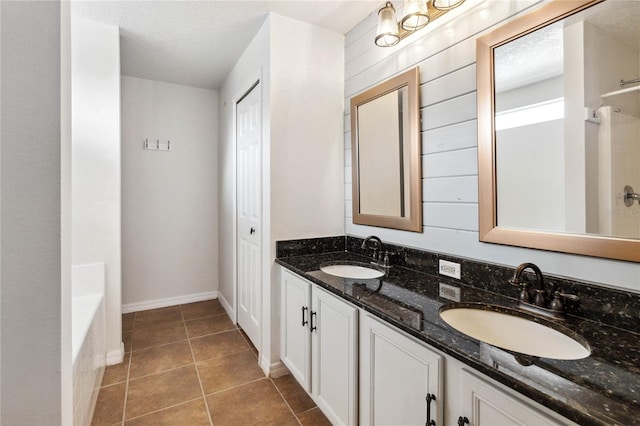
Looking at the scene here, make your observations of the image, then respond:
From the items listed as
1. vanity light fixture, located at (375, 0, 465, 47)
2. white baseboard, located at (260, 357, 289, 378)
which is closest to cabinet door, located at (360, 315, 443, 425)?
white baseboard, located at (260, 357, 289, 378)

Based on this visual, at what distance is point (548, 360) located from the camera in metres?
0.79

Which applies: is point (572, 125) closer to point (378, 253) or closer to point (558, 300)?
point (558, 300)

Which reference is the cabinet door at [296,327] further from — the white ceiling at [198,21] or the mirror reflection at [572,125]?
the white ceiling at [198,21]

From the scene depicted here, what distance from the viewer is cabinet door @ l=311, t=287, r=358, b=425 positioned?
1.36m

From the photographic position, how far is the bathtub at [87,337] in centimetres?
147

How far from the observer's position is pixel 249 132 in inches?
101

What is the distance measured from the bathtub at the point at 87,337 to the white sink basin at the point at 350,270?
4.35 feet

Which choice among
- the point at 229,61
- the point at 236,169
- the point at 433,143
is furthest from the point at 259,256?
the point at 229,61

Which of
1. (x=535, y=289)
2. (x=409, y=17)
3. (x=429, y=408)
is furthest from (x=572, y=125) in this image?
(x=429, y=408)

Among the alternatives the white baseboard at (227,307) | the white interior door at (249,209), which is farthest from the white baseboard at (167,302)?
the white interior door at (249,209)

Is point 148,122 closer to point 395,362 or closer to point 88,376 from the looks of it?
point 88,376

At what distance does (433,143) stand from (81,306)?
249 centimetres

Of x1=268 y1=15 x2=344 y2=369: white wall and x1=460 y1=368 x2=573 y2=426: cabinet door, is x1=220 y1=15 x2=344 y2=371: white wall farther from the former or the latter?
x1=460 y1=368 x2=573 y2=426: cabinet door

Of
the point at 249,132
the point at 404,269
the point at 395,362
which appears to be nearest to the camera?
the point at 395,362
